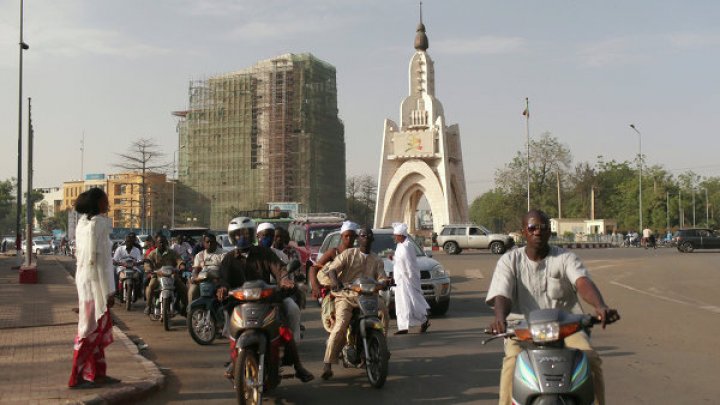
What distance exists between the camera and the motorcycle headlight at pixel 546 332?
13.3 ft

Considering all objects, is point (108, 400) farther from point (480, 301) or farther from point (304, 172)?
point (304, 172)

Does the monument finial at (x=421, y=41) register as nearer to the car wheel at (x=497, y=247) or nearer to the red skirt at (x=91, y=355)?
the car wheel at (x=497, y=247)

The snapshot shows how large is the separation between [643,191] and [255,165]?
46.9m

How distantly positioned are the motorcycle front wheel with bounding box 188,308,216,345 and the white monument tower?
2149 inches

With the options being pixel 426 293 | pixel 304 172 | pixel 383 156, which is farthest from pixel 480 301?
pixel 304 172

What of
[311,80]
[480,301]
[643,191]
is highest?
[311,80]

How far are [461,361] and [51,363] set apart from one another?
4.68m

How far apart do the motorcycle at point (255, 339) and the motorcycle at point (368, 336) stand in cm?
119

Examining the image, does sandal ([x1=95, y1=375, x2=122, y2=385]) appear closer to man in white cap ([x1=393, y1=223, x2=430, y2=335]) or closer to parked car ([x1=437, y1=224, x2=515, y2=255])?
man in white cap ([x1=393, y1=223, x2=430, y2=335])

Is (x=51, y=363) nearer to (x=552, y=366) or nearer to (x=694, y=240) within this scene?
(x=552, y=366)

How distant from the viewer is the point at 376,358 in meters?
7.40

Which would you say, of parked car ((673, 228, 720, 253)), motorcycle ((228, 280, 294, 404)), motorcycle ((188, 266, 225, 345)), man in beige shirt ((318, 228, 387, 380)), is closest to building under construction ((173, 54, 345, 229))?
parked car ((673, 228, 720, 253))

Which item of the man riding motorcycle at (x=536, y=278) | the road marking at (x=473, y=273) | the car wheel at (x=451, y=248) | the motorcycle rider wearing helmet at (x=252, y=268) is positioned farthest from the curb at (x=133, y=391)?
the car wheel at (x=451, y=248)

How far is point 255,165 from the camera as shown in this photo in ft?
316
